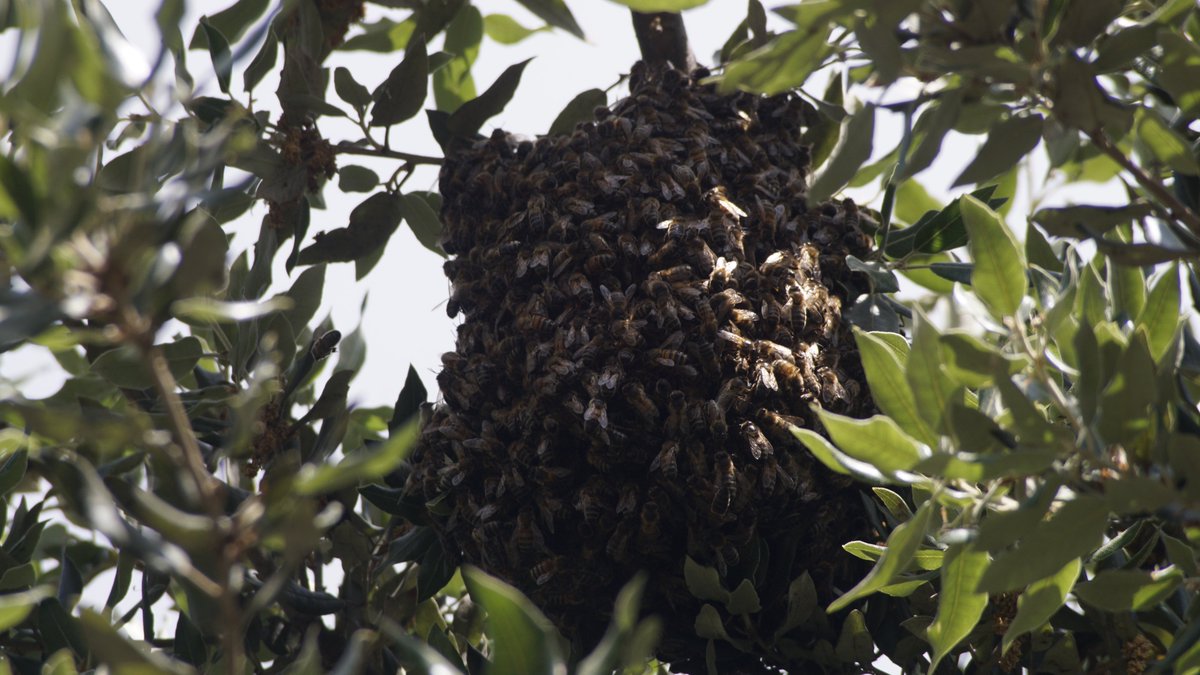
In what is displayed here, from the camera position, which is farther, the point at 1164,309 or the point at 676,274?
the point at 676,274

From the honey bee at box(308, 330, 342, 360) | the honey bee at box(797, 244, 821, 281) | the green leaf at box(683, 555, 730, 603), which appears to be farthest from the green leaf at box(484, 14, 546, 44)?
the green leaf at box(683, 555, 730, 603)

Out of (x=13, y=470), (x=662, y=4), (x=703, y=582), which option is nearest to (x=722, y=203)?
(x=662, y=4)

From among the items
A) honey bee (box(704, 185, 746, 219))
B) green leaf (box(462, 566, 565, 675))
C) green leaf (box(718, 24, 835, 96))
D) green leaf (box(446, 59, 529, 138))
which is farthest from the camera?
green leaf (box(446, 59, 529, 138))

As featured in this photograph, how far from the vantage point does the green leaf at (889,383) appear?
1.20 m

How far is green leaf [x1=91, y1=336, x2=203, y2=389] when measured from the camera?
1.62 m

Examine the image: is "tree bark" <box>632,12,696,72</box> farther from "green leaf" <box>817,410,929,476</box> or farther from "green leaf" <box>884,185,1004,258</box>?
"green leaf" <box>817,410,929,476</box>

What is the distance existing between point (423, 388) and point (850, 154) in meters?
0.82

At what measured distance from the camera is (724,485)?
149 centimetres

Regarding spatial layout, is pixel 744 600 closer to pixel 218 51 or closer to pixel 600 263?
pixel 600 263

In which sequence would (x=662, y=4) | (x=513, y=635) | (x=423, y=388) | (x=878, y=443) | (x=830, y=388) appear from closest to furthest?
1. (x=513, y=635)
2. (x=878, y=443)
3. (x=662, y=4)
4. (x=830, y=388)
5. (x=423, y=388)

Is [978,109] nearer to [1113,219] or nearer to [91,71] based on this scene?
[1113,219]

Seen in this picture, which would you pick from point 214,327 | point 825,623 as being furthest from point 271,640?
point 825,623

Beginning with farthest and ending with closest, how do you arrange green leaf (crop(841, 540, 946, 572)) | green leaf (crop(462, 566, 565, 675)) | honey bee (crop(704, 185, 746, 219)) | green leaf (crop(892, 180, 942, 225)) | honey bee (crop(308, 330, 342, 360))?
green leaf (crop(892, 180, 942, 225)) < honey bee (crop(308, 330, 342, 360)) < honey bee (crop(704, 185, 746, 219)) < green leaf (crop(841, 540, 946, 572)) < green leaf (crop(462, 566, 565, 675))

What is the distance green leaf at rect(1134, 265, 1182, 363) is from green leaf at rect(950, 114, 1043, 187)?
0.58 feet
